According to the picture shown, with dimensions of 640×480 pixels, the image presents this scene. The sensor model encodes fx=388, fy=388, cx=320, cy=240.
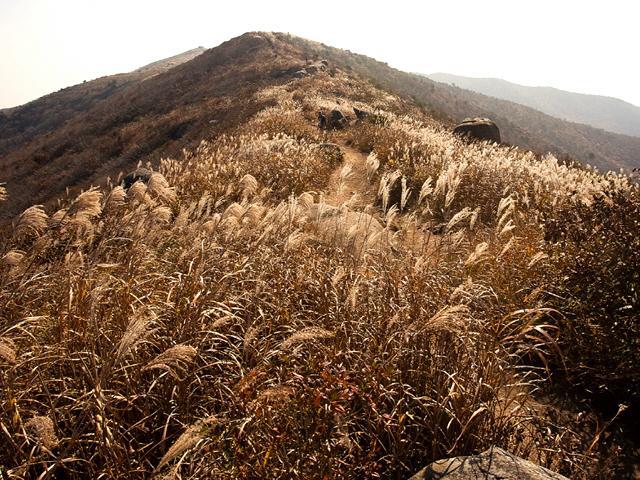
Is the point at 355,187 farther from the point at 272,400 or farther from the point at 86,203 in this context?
the point at 272,400

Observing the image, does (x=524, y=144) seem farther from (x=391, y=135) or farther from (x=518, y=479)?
(x=518, y=479)

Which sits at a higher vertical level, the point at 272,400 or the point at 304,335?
the point at 304,335

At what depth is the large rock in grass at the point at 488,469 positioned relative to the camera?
2.29 metres

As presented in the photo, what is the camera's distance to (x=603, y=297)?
384 centimetres

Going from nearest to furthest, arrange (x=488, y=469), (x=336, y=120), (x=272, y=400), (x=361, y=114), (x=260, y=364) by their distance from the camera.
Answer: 1. (x=488, y=469)
2. (x=272, y=400)
3. (x=260, y=364)
4. (x=336, y=120)
5. (x=361, y=114)

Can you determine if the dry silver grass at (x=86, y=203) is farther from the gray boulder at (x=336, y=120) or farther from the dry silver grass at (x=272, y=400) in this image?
the gray boulder at (x=336, y=120)

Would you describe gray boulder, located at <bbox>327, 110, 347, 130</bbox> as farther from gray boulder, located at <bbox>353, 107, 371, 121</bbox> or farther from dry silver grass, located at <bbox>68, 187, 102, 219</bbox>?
dry silver grass, located at <bbox>68, 187, 102, 219</bbox>

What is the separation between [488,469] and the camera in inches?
92.1

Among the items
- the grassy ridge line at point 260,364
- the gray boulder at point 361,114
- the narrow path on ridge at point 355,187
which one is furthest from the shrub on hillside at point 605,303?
the gray boulder at point 361,114

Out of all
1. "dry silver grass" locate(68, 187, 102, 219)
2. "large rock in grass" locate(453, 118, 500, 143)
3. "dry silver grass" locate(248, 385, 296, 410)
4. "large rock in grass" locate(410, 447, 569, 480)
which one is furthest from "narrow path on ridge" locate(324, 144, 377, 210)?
"large rock in grass" locate(453, 118, 500, 143)

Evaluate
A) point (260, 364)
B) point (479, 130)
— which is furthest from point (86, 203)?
point (479, 130)

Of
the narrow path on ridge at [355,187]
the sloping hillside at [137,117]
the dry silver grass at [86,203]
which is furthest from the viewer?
the sloping hillside at [137,117]

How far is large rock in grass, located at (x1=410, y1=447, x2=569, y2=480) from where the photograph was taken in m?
2.29

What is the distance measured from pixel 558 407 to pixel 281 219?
3837mm
